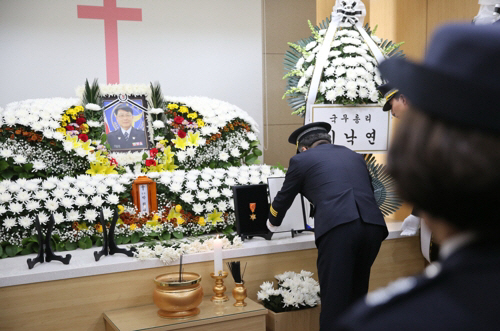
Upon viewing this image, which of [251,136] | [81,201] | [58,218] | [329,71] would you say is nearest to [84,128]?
[81,201]

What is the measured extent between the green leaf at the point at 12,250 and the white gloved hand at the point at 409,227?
8.70 ft

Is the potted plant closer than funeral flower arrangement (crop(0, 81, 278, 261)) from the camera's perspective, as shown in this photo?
Yes

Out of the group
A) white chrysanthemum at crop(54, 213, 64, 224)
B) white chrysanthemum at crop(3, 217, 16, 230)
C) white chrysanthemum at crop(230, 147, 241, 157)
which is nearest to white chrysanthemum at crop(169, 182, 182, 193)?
white chrysanthemum at crop(230, 147, 241, 157)

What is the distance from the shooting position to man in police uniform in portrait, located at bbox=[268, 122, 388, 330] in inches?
106

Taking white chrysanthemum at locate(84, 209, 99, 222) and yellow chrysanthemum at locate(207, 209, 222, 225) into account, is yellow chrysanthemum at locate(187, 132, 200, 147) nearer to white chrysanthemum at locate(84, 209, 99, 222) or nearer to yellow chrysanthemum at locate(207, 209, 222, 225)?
yellow chrysanthemum at locate(207, 209, 222, 225)

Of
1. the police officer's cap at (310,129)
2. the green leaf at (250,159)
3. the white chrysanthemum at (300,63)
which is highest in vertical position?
the white chrysanthemum at (300,63)

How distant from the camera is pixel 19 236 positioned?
10.6ft

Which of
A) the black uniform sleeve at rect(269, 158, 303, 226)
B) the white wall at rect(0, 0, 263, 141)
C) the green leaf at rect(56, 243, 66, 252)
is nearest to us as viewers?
the black uniform sleeve at rect(269, 158, 303, 226)

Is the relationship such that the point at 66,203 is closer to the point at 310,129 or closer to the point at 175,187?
the point at 175,187

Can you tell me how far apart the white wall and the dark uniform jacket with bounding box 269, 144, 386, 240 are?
2516mm

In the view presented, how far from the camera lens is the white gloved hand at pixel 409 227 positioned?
3.78 meters

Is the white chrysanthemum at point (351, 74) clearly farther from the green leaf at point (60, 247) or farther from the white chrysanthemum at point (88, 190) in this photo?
the green leaf at point (60, 247)

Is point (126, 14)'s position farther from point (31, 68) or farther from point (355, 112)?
point (355, 112)

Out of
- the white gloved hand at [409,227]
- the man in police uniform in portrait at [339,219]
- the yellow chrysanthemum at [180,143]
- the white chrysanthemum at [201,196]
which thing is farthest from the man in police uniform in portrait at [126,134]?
the white gloved hand at [409,227]
